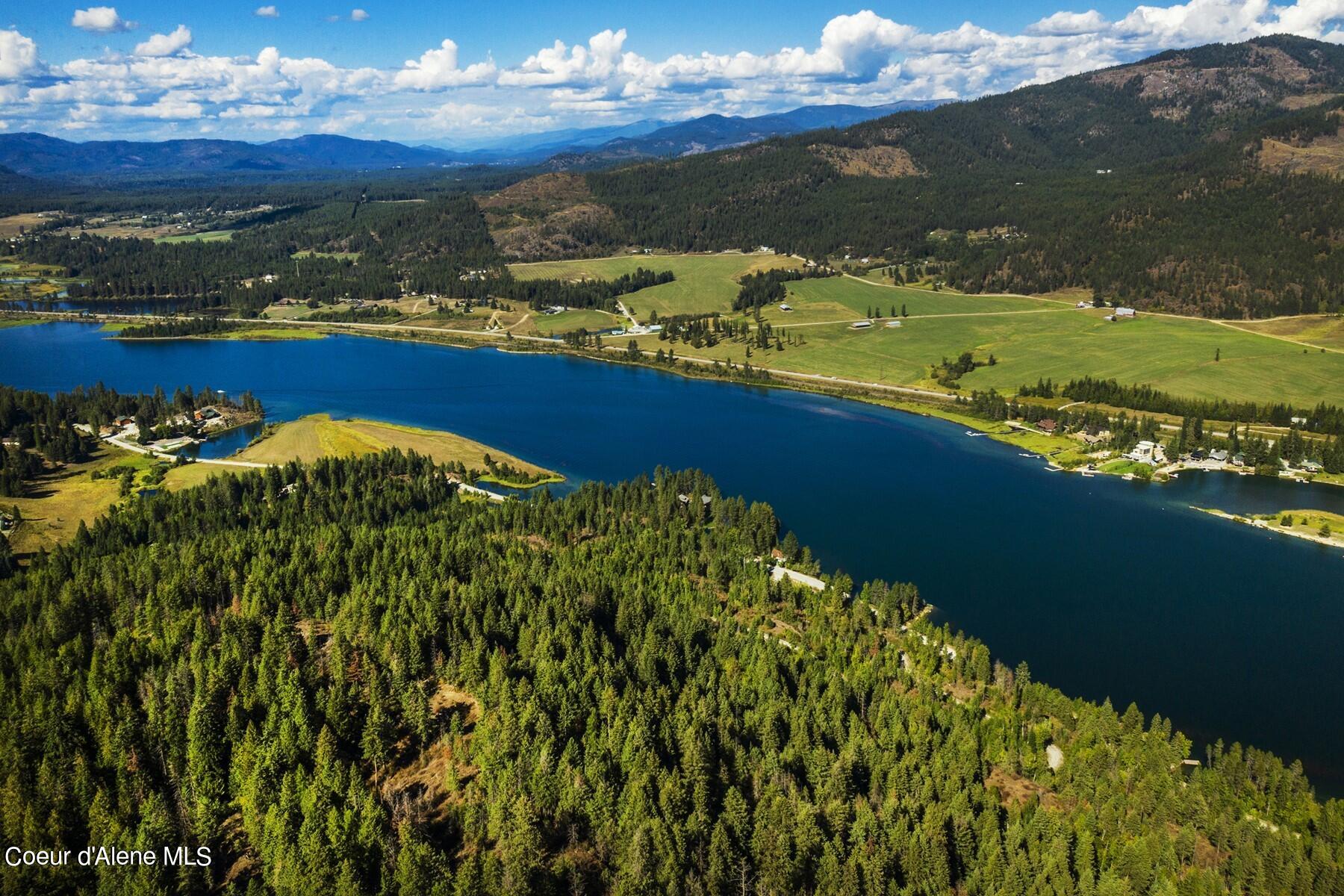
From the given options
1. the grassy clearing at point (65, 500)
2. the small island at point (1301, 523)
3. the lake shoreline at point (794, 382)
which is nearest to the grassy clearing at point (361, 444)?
the grassy clearing at point (65, 500)

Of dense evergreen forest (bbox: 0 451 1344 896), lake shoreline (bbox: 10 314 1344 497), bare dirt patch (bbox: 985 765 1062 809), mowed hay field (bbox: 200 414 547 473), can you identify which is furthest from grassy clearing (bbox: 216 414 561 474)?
bare dirt patch (bbox: 985 765 1062 809)

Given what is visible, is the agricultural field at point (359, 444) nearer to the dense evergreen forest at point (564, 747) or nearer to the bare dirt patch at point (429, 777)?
the dense evergreen forest at point (564, 747)

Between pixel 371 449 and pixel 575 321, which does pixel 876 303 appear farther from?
pixel 371 449

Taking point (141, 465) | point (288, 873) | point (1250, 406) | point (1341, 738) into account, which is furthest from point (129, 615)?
point (1250, 406)

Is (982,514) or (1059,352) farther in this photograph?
(1059,352)

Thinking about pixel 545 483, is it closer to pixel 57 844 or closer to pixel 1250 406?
pixel 57 844

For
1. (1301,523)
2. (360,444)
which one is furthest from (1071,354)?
(360,444)
